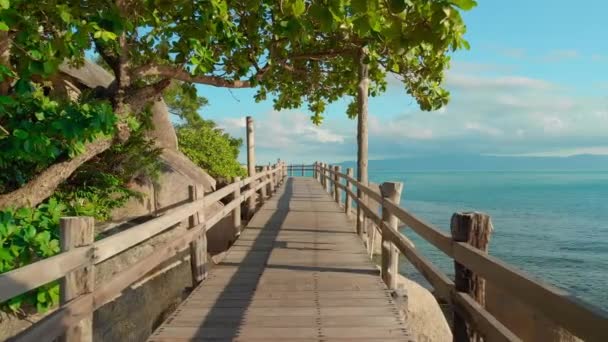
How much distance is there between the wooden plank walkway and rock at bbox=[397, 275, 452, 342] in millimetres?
2243

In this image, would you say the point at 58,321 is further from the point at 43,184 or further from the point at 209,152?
the point at 209,152

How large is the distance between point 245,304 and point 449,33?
11.6 feet

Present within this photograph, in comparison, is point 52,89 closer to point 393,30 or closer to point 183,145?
point 183,145

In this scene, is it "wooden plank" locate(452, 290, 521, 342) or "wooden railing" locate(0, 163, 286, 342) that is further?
"wooden plank" locate(452, 290, 521, 342)

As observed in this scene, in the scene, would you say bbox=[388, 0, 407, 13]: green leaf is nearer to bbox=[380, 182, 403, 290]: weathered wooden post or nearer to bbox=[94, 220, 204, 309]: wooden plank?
bbox=[94, 220, 204, 309]: wooden plank

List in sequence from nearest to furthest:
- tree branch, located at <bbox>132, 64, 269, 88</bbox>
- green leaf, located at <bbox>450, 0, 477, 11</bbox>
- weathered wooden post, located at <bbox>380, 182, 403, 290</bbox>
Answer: green leaf, located at <bbox>450, 0, 477, 11</bbox> < weathered wooden post, located at <bbox>380, 182, 403, 290</bbox> < tree branch, located at <bbox>132, 64, 269, 88</bbox>

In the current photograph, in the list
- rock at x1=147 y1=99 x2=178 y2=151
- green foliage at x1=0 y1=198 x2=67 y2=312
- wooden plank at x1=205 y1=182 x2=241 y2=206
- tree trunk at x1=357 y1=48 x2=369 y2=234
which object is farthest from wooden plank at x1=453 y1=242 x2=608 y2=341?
rock at x1=147 y1=99 x2=178 y2=151

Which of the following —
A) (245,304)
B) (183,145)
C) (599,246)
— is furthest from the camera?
(599,246)

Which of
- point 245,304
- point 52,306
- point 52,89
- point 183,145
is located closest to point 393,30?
point 245,304

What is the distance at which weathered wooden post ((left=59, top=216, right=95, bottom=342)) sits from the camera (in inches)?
121

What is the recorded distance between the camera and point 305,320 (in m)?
4.69

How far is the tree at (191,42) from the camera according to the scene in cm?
340

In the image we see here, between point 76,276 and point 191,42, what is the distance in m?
4.71

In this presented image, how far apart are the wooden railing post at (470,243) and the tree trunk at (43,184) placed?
22.6ft
